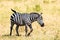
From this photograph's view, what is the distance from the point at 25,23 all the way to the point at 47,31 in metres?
2.17

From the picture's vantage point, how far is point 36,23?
61.6 ft

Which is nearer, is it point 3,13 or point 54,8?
point 3,13

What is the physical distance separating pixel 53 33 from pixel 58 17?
4.43m

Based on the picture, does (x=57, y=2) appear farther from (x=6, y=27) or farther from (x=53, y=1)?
(x=6, y=27)

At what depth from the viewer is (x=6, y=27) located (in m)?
17.4

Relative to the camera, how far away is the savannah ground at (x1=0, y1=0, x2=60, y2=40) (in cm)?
1481

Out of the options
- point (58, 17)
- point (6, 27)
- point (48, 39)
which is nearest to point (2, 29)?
point (6, 27)

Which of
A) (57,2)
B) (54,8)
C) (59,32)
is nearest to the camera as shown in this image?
(59,32)

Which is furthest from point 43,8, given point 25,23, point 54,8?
point 25,23

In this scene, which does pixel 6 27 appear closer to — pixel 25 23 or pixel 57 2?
pixel 25 23

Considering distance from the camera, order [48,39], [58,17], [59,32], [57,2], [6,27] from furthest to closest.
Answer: [57,2]
[58,17]
[6,27]
[59,32]
[48,39]

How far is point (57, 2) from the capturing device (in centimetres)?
2644

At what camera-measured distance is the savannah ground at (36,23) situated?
14.8 metres

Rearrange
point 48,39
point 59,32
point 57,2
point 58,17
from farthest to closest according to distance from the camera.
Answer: point 57,2 → point 58,17 → point 59,32 → point 48,39
